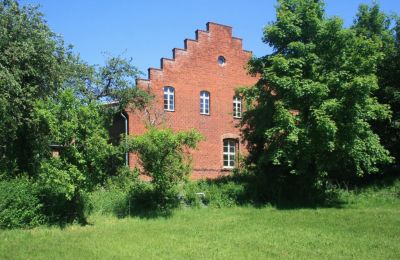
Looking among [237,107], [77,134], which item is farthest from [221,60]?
[77,134]

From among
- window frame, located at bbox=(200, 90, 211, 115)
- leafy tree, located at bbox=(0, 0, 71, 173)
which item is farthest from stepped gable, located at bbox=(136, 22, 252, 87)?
leafy tree, located at bbox=(0, 0, 71, 173)

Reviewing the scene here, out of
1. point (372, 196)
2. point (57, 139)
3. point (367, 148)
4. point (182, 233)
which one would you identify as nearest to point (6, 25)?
point (57, 139)

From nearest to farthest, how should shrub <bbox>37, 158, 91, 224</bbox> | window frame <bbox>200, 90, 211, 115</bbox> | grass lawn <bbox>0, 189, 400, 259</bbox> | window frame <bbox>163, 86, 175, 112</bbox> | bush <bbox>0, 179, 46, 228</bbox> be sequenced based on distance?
grass lawn <bbox>0, 189, 400, 259</bbox>, bush <bbox>0, 179, 46, 228</bbox>, shrub <bbox>37, 158, 91, 224</bbox>, window frame <bbox>163, 86, 175, 112</bbox>, window frame <bbox>200, 90, 211, 115</bbox>

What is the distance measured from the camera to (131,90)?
26.0 metres

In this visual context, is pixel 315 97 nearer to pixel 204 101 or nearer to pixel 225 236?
pixel 225 236

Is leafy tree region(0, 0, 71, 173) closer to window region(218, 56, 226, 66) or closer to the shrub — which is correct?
the shrub

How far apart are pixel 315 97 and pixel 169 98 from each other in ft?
40.0

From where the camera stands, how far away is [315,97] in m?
20.0

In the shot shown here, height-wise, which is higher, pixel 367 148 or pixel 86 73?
pixel 86 73

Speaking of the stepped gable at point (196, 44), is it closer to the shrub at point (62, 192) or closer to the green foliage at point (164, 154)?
the green foliage at point (164, 154)

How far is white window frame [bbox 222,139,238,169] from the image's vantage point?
3234 centimetres

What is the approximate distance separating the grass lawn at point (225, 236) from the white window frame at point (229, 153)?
12.8 m

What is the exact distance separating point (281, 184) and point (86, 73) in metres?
11.2

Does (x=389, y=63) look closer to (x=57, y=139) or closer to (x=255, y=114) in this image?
(x=255, y=114)
